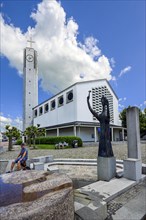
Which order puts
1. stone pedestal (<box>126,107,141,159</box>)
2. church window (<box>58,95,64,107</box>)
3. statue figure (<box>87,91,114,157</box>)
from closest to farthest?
stone pedestal (<box>126,107,141,159</box>) < statue figure (<box>87,91,114,157</box>) < church window (<box>58,95,64,107</box>)

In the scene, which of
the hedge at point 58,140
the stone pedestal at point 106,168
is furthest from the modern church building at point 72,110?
the stone pedestal at point 106,168

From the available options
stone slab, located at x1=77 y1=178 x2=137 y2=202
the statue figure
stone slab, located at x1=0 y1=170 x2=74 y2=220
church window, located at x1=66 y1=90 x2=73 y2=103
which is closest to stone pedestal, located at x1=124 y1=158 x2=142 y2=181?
stone slab, located at x1=77 y1=178 x2=137 y2=202

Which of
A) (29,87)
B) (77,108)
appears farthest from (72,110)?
(29,87)

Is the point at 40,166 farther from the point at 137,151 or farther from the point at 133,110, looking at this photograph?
the point at 133,110

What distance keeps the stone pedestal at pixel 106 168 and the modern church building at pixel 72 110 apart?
657 inches

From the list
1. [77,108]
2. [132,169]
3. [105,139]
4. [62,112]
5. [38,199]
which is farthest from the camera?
[62,112]

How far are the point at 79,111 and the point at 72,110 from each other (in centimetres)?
165

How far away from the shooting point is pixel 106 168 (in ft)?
15.6

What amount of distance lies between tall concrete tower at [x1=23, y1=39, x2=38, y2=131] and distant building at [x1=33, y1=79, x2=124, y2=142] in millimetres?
9842

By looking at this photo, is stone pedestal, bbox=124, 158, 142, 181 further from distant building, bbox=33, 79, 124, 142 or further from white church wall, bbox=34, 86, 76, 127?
white church wall, bbox=34, 86, 76, 127

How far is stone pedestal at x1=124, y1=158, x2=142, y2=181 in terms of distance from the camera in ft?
15.3

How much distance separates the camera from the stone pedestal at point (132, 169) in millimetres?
4652

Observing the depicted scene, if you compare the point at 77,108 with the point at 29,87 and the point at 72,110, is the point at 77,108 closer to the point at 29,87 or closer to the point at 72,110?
the point at 72,110

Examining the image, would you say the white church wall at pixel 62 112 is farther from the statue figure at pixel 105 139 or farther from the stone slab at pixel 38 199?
the stone slab at pixel 38 199
